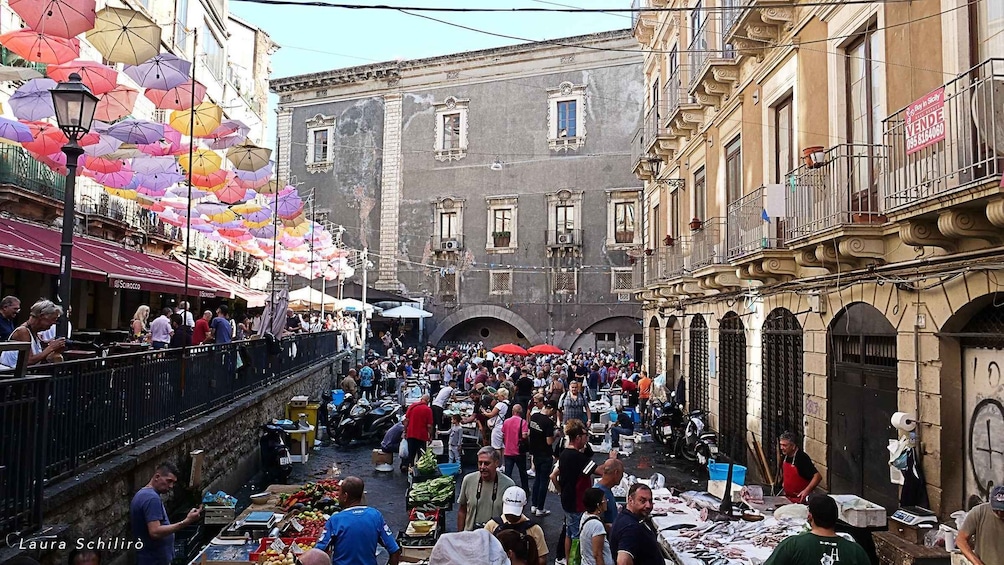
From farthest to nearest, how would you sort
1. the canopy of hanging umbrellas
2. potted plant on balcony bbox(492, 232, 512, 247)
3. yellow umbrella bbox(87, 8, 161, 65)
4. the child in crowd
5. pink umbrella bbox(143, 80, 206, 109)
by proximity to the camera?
1. potted plant on balcony bbox(492, 232, 512, 247)
2. the child in crowd
3. pink umbrella bbox(143, 80, 206, 109)
4. yellow umbrella bbox(87, 8, 161, 65)
5. the canopy of hanging umbrellas

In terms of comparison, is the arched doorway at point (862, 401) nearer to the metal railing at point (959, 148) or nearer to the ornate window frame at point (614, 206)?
the metal railing at point (959, 148)

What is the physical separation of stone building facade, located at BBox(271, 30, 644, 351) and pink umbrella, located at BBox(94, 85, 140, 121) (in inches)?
1085

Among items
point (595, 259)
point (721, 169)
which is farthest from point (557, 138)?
point (721, 169)

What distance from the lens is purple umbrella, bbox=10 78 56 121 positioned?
1051cm

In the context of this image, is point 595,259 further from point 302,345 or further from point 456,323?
point 302,345

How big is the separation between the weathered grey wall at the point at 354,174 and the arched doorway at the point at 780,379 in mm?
32924

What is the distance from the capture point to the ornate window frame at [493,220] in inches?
1587

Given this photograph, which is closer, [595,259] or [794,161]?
[794,161]

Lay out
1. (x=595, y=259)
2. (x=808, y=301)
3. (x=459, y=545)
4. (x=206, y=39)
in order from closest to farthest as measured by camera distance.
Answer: (x=459, y=545) < (x=808, y=301) < (x=206, y=39) < (x=595, y=259)

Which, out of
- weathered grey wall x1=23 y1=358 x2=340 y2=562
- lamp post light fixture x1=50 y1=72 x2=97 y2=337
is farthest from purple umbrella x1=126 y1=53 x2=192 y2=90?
weathered grey wall x1=23 y1=358 x2=340 y2=562

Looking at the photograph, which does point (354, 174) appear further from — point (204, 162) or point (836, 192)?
point (836, 192)

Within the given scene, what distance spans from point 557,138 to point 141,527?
116 feet

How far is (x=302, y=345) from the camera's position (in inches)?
842

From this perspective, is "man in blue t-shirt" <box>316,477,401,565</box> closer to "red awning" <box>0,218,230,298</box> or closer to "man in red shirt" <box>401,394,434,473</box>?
"man in red shirt" <box>401,394,434,473</box>
